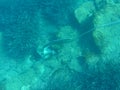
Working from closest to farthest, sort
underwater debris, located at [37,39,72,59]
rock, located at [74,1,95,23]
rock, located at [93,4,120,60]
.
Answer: rock, located at [93,4,120,60] → rock, located at [74,1,95,23] → underwater debris, located at [37,39,72,59]

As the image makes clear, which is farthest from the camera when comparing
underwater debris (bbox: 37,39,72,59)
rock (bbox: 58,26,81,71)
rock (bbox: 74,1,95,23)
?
underwater debris (bbox: 37,39,72,59)

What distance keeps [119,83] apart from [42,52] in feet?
12.5

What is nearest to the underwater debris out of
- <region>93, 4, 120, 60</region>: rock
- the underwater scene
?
the underwater scene

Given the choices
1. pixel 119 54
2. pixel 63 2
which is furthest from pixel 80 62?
pixel 63 2

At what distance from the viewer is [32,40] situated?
10.5m

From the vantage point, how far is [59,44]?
996cm

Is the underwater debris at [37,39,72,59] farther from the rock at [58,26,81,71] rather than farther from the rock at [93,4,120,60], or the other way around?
the rock at [93,4,120,60]

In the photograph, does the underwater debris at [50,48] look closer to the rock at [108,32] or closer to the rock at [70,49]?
the rock at [70,49]

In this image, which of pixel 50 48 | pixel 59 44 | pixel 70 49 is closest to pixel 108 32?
pixel 70 49

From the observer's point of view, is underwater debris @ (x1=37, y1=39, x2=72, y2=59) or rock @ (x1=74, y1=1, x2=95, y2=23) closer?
rock @ (x1=74, y1=1, x2=95, y2=23)

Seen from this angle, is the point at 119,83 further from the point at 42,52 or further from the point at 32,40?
the point at 32,40

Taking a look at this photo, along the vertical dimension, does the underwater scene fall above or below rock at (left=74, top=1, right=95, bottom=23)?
below

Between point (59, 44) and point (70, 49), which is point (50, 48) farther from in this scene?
point (70, 49)

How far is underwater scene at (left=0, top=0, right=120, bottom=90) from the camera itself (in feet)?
27.1
